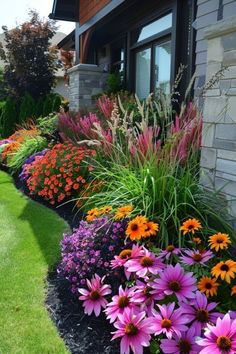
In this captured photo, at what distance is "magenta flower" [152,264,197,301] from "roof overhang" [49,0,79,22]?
898cm

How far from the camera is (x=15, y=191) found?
21.8 feet

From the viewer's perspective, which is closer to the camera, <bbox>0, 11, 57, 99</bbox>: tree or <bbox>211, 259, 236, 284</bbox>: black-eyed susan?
<bbox>211, 259, 236, 284</bbox>: black-eyed susan

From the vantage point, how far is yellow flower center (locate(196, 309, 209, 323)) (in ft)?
6.32

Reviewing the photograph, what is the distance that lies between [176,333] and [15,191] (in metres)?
5.26

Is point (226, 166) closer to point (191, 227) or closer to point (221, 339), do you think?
point (191, 227)

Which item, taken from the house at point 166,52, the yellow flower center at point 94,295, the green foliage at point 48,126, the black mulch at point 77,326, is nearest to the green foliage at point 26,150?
the green foliage at point 48,126

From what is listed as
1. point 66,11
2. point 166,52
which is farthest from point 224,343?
point 66,11

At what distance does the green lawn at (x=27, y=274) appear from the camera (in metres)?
2.31

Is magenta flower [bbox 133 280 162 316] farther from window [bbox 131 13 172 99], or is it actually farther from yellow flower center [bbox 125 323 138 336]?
window [bbox 131 13 172 99]

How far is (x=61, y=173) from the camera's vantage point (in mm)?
5242

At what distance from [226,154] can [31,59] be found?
1269 cm

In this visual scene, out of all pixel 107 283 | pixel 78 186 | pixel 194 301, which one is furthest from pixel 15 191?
pixel 194 301

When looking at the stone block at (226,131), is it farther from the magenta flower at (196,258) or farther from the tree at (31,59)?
the tree at (31,59)

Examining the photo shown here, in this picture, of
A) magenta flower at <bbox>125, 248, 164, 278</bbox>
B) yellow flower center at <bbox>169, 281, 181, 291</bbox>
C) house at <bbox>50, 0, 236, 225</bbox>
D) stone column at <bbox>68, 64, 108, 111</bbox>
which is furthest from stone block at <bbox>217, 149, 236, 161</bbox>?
stone column at <bbox>68, 64, 108, 111</bbox>
